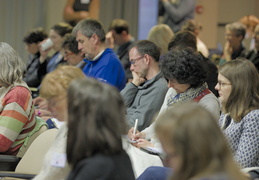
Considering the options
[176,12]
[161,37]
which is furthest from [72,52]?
[176,12]

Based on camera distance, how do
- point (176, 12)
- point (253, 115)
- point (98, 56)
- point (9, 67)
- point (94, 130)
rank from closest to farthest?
point (94, 130) < point (253, 115) < point (9, 67) < point (98, 56) < point (176, 12)

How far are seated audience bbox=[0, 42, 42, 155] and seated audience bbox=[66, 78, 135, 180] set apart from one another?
5.34ft

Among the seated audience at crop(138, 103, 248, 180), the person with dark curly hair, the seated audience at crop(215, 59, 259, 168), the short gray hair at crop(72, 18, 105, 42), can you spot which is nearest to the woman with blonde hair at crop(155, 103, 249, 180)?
the seated audience at crop(138, 103, 248, 180)

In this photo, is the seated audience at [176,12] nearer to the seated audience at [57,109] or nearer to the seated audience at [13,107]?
the seated audience at [13,107]

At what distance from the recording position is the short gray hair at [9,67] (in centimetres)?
388

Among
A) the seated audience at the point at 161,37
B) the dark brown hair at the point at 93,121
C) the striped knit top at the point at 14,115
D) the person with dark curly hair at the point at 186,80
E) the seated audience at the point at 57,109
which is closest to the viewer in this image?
the dark brown hair at the point at 93,121

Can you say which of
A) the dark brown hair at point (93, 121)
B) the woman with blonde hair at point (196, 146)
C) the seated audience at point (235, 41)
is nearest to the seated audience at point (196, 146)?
the woman with blonde hair at point (196, 146)

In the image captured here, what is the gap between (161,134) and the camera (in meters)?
1.94

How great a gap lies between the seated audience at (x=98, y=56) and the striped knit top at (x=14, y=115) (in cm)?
140

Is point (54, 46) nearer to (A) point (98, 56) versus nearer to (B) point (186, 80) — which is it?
(A) point (98, 56)

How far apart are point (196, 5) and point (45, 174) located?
8.57 metres

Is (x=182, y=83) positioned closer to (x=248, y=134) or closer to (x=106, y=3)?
(x=248, y=134)

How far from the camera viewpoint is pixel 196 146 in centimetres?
187

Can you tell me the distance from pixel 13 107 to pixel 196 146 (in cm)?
214
